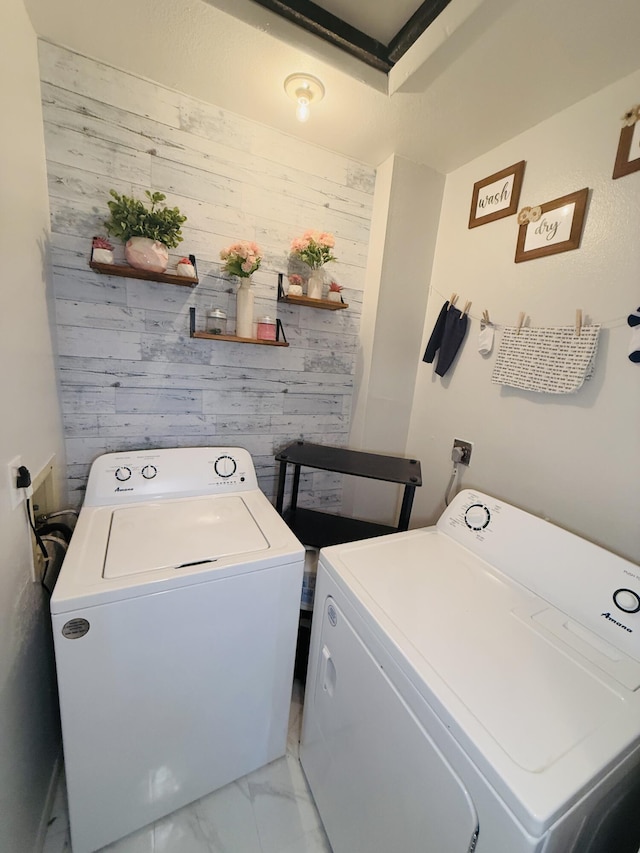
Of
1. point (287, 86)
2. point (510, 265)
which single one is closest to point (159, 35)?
point (287, 86)

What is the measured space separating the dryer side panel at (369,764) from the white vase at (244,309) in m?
1.10

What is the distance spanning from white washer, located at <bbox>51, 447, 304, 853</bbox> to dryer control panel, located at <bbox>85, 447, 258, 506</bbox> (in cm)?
1

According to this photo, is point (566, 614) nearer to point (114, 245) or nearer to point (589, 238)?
point (589, 238)

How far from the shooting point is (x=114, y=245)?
1.32 metres

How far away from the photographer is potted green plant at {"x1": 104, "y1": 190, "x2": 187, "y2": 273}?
1.20 metres

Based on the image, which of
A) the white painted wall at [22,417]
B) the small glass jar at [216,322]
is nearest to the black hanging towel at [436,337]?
the small glass jar at [216,322]

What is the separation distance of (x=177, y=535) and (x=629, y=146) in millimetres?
1901

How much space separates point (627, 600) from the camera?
0.89 metres

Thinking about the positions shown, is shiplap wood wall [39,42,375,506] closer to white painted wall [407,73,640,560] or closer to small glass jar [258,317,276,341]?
small glass jar [258,317,276,341]

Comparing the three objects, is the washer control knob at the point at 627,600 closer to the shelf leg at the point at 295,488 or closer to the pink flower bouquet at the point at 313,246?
the shelf leg at the point at 295,488

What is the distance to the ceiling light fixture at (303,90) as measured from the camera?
1189 mm

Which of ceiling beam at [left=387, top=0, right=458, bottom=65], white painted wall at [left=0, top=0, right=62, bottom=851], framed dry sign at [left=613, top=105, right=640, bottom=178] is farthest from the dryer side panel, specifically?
ceiling beam at [left=387, top=0, right=458, bottom=65]

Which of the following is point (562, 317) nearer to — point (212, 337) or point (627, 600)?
point (627, 600)

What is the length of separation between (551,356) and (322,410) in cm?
105
